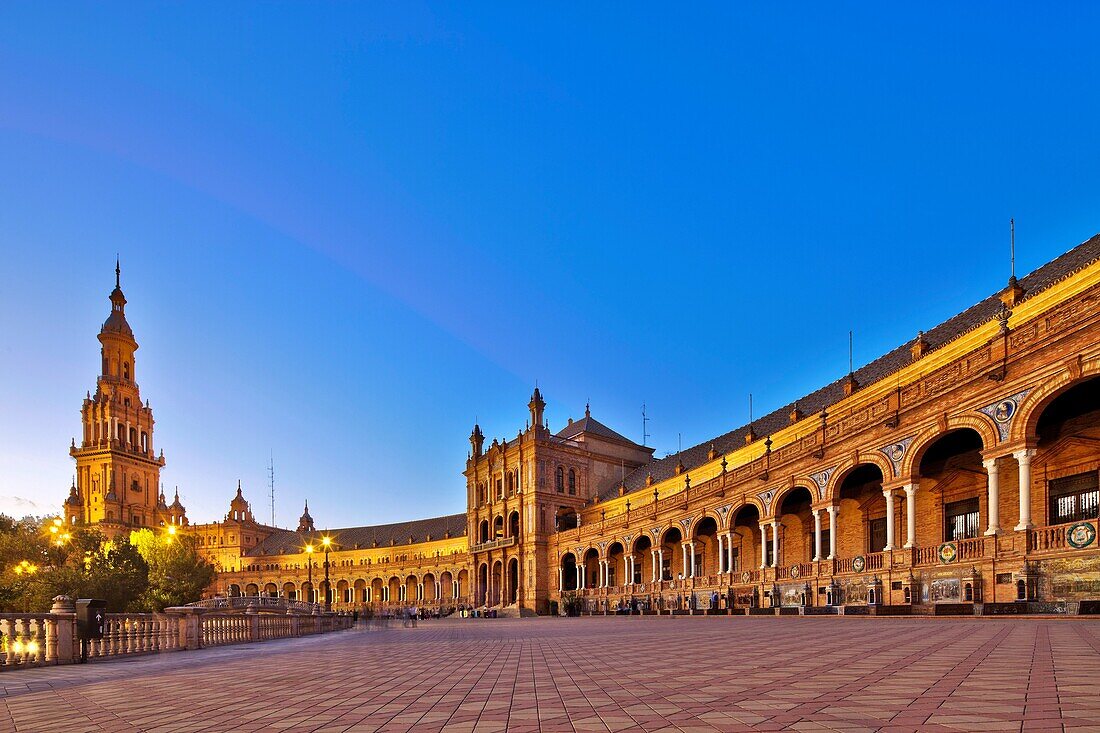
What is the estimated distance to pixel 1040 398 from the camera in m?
19.2

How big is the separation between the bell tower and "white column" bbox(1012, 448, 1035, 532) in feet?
408

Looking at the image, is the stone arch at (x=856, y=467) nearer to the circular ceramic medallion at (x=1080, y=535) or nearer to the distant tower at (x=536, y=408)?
the circular ceramic medallion at (x=1080, y=535)

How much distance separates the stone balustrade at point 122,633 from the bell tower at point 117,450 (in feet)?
365

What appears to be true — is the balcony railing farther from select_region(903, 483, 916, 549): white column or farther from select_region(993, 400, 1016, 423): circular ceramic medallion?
select_region(993, 400, 1016, 423): circular ceramic medallion

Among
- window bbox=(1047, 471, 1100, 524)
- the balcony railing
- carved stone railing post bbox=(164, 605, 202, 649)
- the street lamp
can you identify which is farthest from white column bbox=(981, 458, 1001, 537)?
the street lamp

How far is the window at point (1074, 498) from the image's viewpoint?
889 inches

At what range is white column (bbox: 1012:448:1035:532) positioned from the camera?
19.0 m

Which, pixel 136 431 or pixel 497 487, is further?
pixel 136 431

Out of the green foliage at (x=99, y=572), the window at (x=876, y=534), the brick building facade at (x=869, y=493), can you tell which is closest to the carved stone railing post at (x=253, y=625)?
the brick building facade at (x=869, y=493)

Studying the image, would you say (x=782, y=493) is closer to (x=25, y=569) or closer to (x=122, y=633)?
(x=122, y=633)

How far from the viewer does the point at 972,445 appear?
82.9ft

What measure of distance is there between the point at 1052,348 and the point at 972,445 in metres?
7.37

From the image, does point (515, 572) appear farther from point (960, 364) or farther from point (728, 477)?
point (960, 364)

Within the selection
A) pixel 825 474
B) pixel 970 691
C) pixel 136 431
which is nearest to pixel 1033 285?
pixel 825 474
